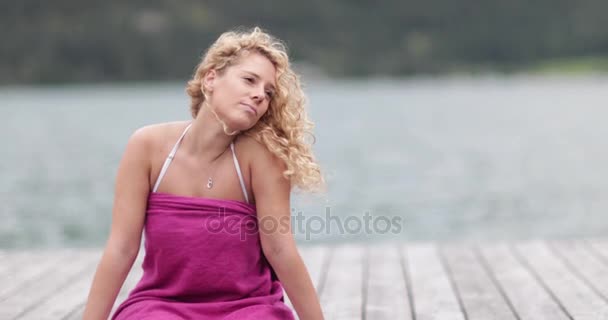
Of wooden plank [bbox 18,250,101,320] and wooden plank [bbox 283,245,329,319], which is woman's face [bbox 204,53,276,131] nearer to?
wooden plank [bbox 18,250,101,320]

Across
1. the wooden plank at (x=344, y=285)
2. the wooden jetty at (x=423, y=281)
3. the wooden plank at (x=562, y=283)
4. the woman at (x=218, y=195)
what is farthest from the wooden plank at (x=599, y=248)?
the woman at (x=218, y=195)

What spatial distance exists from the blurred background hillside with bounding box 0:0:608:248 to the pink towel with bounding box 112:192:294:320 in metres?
0.41

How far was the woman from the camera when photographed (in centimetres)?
316

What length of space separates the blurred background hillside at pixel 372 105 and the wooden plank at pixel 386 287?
0.59 m

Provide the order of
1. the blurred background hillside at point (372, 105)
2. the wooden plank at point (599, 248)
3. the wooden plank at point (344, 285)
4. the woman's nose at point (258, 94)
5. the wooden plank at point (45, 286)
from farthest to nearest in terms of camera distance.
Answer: the blurred background hillside at point (372, 105), the wooden plank at point (599, 248), the wooden plank at point (45, 286), the wooden plank at point (344, 285), the woman's nose at point (258, 94)

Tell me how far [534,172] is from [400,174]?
9.69 feet

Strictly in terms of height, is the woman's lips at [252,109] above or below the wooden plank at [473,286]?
above

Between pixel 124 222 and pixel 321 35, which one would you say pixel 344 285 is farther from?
pixel 321 35

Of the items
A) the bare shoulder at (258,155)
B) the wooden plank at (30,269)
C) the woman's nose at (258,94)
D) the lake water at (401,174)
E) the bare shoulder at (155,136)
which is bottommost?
the lake water at (401,174)

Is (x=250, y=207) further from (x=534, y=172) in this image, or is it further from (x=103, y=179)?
(x=534, y=172)

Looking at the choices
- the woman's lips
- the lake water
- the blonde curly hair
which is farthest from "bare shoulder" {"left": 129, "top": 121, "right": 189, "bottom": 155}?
the lake water

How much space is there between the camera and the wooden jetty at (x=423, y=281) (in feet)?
14.7

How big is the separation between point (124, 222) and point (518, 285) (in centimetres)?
244

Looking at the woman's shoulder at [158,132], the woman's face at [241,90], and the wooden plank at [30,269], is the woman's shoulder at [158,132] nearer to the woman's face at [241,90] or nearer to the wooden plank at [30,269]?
the woman's face at [241,90]
